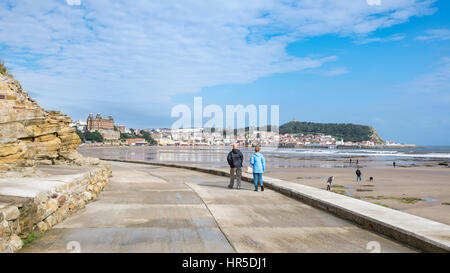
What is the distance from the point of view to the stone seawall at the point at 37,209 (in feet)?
16.5

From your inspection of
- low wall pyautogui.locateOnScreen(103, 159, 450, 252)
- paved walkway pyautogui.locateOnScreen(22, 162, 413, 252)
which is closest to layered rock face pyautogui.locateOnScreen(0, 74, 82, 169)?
paved walkway pyautogui.locateOnScreen(22, 162, 413, 252)

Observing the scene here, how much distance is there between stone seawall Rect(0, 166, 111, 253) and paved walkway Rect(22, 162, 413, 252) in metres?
0.21

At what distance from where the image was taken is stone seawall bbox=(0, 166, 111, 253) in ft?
16.5

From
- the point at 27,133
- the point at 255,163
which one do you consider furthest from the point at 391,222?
the point at 27,133

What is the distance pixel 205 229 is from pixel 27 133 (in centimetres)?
798

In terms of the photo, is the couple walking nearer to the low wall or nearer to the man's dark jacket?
the man's dark jacket

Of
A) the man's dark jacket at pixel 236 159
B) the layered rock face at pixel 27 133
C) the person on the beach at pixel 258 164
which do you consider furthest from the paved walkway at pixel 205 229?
the man's dark jacket at pixel 236 159

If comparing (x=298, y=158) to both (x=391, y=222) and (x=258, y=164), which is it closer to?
(x=258, y=164)

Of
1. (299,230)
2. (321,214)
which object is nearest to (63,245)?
(299,230)

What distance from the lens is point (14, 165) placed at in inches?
376

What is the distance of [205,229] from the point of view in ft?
22.9

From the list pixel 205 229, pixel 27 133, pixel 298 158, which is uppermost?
pixel 27 133

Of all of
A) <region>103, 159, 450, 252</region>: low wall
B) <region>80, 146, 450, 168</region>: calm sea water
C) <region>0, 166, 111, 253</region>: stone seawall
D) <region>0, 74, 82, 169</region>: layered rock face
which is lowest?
<region>80, 146, 450, 168</region>: calm sea water
